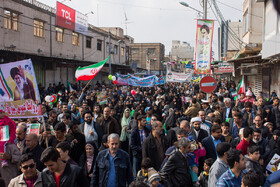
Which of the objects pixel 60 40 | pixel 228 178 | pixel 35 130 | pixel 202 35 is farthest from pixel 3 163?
pixel 60 40

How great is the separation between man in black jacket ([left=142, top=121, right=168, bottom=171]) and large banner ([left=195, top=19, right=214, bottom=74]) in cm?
643

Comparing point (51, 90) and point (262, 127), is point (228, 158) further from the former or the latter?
point (51, 90)

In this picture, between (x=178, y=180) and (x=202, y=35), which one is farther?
(x=202, y=35)

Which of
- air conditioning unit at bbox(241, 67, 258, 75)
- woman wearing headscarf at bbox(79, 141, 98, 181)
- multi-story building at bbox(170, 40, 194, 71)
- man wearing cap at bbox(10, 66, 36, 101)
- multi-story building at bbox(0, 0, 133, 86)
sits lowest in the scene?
woman wearing headscarf at bbox(79, 141, 98, 181)

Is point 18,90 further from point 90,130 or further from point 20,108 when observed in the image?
point 90,130

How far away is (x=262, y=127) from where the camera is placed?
20.9ft

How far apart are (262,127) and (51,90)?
15.2 m

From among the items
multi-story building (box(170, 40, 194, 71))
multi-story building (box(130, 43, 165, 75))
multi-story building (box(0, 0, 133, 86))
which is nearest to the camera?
multi-story building (box(0, 0, 133, 86))

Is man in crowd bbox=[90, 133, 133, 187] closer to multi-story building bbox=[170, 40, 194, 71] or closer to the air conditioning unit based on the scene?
the air conditioning unit

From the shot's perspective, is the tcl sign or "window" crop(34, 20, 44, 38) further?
the tcl sign

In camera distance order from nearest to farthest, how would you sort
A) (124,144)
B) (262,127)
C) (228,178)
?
(228,178) < (262,127) < (124,144)

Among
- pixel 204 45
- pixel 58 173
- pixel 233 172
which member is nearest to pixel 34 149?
pixel 58 173

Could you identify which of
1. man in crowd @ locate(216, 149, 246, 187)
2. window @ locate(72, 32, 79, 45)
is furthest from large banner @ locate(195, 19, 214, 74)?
window @ locate(72, 32, 79, 45)

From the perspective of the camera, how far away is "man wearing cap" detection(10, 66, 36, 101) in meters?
5.86
